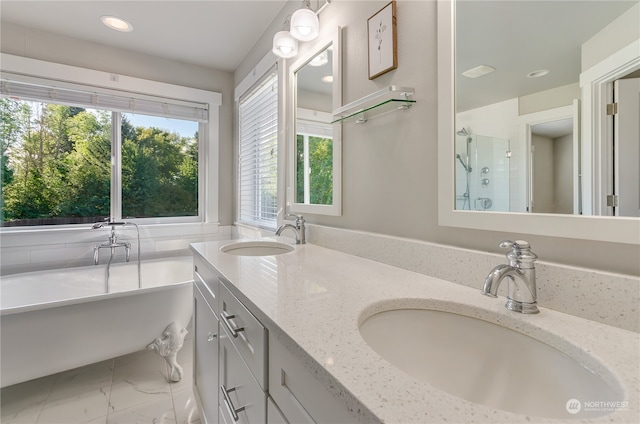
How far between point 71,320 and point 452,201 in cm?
200

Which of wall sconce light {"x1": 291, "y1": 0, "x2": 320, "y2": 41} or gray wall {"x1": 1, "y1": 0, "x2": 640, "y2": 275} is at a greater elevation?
wall sconce light {"x1": 291, "y1": 0, "x2": 320, "y2": 41}

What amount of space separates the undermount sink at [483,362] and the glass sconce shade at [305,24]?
1.42m

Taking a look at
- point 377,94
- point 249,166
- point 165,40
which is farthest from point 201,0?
point 377,94

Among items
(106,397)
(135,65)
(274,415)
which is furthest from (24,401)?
(135,65)

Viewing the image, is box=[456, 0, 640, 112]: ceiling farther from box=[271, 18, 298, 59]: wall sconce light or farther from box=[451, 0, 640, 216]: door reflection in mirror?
box=[271, 18, 298, 59]: wall sconce light

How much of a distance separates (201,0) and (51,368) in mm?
2354

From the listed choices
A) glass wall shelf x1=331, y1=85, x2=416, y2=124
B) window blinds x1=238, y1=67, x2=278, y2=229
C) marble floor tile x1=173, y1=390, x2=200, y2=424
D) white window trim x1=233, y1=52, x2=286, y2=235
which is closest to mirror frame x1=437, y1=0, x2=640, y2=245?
glass wall shelf x1=331, y1=85, x2=416, y2=124

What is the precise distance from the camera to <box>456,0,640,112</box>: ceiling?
25.0 inches

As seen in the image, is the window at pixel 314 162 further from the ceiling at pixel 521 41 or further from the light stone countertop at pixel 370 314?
the ceiling at pixel 521 41

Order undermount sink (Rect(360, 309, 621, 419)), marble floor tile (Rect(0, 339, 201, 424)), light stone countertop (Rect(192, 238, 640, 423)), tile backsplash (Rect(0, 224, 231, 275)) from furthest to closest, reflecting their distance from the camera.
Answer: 1. tile backsplash (Rect(0, 224, 231, 275))
2. marble floor tile (Rect(0, 339, 201, 424))
3. undermount sink (Rect(360, 309, 621, 419))
4. light stone countertop (Rect(192, 238, 640, 423))

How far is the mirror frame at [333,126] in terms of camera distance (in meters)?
1.42

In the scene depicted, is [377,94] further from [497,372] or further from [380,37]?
[497,372]

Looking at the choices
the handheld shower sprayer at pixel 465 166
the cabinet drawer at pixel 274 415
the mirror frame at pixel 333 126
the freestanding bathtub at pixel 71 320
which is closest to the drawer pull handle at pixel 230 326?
the cabinet drawer at pixel 274 415

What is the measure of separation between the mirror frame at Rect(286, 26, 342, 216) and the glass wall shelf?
133 millimetres
